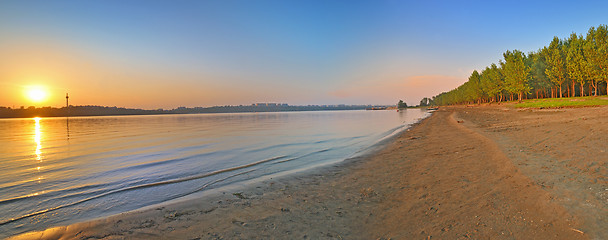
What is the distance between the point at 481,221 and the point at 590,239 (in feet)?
5.04

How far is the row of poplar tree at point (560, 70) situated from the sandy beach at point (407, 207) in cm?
6597

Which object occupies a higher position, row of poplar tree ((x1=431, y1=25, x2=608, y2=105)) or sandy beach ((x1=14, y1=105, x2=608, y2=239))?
row of poplar tree ((x1=431, y1=25, x2=608, y2=105))

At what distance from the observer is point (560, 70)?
64.0m

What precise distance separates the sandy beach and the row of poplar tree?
2597 inches

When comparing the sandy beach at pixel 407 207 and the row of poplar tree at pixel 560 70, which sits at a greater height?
the row of poplar tree at pixel 560 70

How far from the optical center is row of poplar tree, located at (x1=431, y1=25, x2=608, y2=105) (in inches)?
2067

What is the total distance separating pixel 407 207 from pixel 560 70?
87.6 metres

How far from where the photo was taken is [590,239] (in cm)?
426

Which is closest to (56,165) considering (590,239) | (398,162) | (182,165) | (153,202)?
(182,165)

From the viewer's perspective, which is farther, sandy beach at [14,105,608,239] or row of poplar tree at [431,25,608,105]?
row of poplar tree at [431,25,608,105]

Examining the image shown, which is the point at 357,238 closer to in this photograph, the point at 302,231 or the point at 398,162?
the point at 302,231

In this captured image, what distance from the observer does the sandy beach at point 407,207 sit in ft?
16.4

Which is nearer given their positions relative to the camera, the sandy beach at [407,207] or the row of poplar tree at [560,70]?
the sandy beach at [407,207]

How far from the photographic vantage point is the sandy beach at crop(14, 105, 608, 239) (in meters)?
5.00
